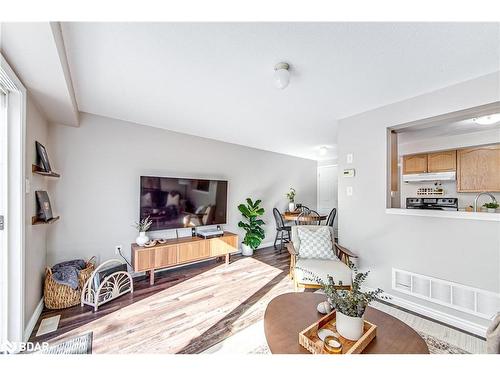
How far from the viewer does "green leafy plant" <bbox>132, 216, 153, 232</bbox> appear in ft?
10.0

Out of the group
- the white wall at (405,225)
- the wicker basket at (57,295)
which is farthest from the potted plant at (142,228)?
the white wall at (405,225)

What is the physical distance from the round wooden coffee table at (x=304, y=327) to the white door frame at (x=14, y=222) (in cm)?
194

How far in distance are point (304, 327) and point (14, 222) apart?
2.27 metres

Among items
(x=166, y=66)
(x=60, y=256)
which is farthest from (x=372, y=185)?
(x=60, y=256)

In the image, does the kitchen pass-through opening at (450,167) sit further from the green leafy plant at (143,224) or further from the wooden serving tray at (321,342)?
the green leafy plant at (143,224)

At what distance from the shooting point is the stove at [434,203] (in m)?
3.82

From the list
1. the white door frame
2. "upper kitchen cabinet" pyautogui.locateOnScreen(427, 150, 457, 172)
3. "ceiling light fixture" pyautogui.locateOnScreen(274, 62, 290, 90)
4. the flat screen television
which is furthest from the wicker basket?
"upper kitchen cabinet" pyautogui.locateOnScreen(427, 150, 457, 172)

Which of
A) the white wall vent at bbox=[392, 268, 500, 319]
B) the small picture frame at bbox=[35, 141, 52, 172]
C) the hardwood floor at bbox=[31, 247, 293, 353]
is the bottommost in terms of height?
the hardwood floor at bbox=[31, 247, 293, 353]

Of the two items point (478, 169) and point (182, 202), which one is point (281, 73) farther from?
point (478, 169)

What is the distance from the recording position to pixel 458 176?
3729mm

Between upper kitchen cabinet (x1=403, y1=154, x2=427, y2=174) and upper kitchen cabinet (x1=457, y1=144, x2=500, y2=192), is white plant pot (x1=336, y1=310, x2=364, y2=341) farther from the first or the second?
upper kitchen cabinet (x1=403, y1=154, x2=427, y2=174)

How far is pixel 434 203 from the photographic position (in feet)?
13.2

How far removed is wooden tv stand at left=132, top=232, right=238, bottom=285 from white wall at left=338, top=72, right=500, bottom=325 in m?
1.87
